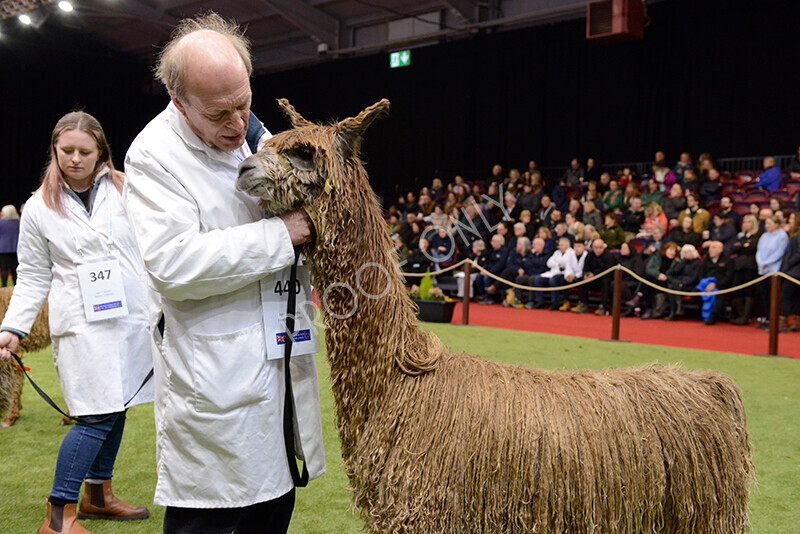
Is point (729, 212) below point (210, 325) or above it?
above

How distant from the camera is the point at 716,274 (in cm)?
994

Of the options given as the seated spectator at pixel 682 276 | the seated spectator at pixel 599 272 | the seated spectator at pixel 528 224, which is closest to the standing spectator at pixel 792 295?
the seated spectator at pixel 682 276

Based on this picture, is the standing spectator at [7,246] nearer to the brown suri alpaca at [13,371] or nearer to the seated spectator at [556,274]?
the brown suri alpaca at [13,371]

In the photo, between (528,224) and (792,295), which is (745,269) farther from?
(528,224)

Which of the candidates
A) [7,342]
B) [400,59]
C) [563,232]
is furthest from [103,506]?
[400,59]

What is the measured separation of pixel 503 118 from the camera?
16.3 meters

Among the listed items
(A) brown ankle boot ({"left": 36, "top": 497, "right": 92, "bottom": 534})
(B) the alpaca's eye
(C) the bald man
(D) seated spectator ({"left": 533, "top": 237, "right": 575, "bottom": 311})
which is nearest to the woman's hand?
(A) brown ankle boot ({"left": 36, "top": 497, "right": 92, "bottom": 534})

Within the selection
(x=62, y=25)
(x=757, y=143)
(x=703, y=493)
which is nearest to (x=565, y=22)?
(x=757, y=143)

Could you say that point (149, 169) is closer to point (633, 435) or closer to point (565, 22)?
point (633, 435)

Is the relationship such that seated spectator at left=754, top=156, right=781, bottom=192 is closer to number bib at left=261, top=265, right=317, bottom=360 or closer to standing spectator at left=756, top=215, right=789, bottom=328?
standing spectator at left=756, top=215, right=789, bottom=328

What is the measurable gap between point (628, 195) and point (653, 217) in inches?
41.1

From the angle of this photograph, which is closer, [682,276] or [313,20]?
[682,276]

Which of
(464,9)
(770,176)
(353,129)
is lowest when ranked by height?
(353,129)

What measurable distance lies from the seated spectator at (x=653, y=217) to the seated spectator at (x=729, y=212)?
97 cm
